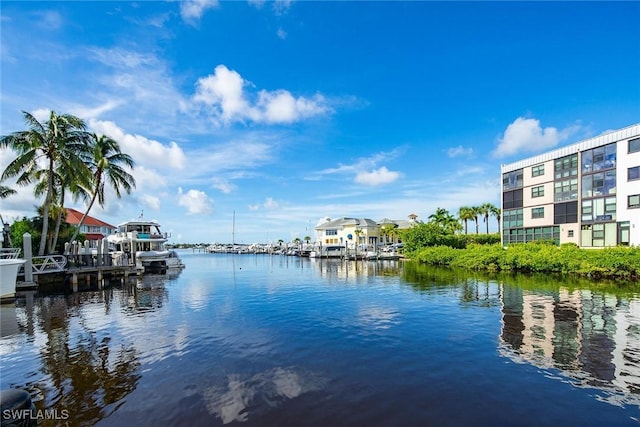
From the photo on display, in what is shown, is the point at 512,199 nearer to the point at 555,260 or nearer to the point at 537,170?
the point at 537,170

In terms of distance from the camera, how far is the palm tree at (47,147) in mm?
28297

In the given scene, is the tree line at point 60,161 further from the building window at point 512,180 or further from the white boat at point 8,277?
the building window at point 512,180

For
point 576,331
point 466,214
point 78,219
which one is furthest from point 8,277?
point 466,214

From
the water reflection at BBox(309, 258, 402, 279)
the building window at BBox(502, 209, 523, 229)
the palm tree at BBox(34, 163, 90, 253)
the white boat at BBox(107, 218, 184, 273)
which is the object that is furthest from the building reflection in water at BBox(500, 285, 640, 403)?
the white boat at BBox(107, 218, 184, 273)

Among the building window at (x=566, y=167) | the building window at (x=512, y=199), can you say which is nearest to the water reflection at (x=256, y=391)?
the building window at (x=566, y=167)

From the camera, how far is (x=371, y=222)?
344ft

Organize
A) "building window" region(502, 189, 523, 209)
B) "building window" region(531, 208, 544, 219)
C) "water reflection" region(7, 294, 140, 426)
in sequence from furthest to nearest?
"building window" region(502, 189, 523, 209) → "building window" region(531, 208, 544, 219) → "water reflection" region(7, 294, 140, 426)

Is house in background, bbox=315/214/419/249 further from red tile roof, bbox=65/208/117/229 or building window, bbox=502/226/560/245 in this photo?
red tile roof, bbox=65/208/117/229

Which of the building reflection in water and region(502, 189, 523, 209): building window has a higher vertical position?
region(502, 189, 523, 209): building window

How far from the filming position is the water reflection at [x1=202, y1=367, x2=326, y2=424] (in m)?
8.30

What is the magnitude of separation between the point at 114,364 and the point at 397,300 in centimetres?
1779

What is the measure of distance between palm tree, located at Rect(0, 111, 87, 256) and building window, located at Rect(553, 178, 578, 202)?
192 ft

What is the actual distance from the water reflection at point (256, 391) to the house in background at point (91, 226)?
2619 inches

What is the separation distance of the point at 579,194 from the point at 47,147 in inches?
2407
